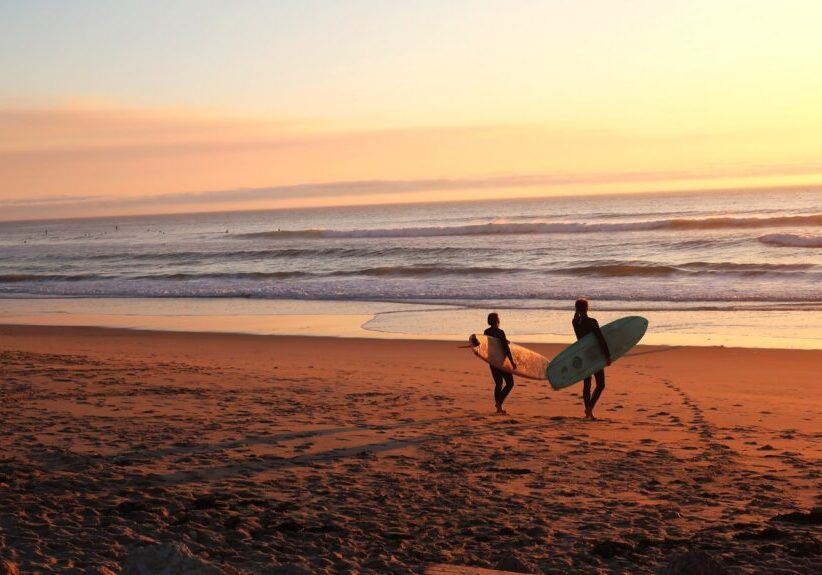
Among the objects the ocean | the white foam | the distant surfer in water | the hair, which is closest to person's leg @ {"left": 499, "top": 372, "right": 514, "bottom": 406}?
the distant surfer in water

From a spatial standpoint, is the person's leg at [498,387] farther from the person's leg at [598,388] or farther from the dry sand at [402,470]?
the person's leg at [598,388]

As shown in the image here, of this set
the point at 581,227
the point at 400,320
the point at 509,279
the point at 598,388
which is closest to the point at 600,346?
the point at 598,388

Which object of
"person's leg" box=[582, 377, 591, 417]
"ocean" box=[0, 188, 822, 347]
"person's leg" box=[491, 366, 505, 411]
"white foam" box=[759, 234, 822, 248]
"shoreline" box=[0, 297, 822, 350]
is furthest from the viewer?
"white foam" box=[759, 234, 822, 248]

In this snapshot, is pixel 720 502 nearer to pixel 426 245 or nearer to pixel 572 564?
pixel 572 564

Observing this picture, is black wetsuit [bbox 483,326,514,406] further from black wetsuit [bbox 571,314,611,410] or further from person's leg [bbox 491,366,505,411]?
black wetsuit [bbox 571,314,611,410]

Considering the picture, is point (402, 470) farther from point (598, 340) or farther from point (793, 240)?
point (793, 240)

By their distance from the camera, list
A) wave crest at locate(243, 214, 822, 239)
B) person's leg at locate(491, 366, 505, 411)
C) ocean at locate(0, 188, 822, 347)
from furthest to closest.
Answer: wave crest at locate(243, 214, 822, 239)
ocean at locate(0, 188, 822, 347)
person's leg at locate(491, 366, 505, 411)

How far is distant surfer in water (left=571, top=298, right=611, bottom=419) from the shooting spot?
10109mm

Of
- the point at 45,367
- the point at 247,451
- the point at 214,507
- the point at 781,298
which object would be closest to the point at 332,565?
the point at 214,507

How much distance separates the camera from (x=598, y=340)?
10266 millimetres

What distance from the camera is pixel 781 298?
2220 cm

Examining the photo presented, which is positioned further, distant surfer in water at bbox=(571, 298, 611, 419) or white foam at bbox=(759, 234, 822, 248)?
white foam at bbox=(759, 234, 822, 248)

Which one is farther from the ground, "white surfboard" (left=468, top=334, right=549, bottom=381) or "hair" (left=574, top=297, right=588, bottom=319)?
"hair" (left=574, top=297, right=588, bottom=319)

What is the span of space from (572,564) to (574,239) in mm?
45196
